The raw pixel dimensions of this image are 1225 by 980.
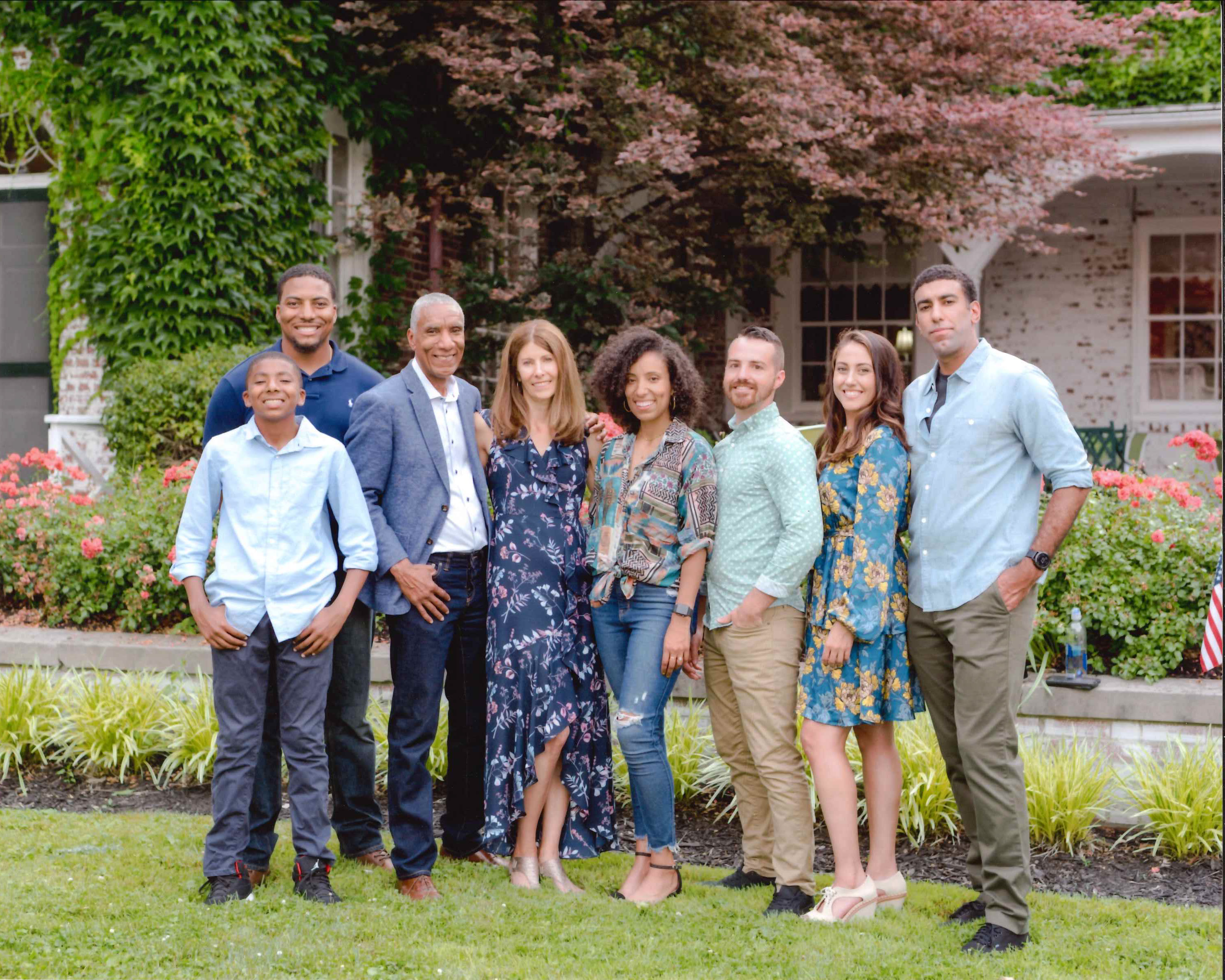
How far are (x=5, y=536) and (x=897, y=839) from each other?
5528mm

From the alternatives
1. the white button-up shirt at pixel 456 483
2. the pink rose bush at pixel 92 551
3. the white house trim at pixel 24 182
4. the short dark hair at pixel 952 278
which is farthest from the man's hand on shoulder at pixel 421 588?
the white house trim at pixel 24 182

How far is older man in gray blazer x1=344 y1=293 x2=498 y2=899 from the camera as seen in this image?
407cm

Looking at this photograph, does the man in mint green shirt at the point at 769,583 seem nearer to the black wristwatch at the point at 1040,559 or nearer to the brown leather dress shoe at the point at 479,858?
the black wristwatch at the point at 1040,559

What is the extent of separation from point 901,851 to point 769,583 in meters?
1.56

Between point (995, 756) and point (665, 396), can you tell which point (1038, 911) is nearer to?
point (995, 756)

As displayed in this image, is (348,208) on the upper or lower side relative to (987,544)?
upper

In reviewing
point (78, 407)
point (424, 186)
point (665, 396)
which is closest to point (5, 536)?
point (78, 407)

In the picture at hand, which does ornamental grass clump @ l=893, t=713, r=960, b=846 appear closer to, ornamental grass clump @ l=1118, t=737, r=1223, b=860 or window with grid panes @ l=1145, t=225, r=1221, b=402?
ornamental grass clump @ l=1118, t=737, r=1223, b=860

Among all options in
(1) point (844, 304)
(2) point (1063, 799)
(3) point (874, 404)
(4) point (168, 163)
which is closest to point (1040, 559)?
(3) point (874, 404)

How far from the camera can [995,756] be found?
12.0 feet

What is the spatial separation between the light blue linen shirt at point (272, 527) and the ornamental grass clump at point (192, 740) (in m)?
1.78

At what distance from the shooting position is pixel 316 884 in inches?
156

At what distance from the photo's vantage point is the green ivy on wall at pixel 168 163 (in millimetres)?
8508

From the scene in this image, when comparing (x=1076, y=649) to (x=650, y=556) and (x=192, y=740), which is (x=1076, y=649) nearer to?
(x=650, y=556)
